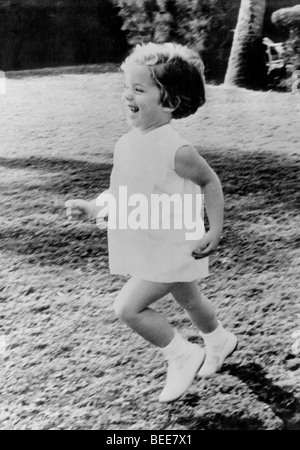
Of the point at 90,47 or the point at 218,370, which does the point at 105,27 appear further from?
the point at 218,370

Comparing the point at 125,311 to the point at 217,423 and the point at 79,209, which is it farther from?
the point at 217,423

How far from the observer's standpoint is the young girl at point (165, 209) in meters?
2.37

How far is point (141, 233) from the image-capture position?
251 centimetres

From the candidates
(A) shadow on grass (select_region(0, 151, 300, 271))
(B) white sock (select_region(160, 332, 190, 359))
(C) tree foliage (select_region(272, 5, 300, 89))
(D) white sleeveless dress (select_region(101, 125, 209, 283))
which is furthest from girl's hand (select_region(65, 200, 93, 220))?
(C) tree foliage (select_region(272, 5, 300, 89))

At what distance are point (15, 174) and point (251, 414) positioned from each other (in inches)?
52.2

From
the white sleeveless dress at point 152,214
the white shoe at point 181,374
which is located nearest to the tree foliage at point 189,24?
the white sleeveless dress at point 152,214

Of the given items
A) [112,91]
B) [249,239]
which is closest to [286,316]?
[249,239]

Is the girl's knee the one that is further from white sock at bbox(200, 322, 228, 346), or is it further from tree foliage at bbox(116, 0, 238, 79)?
tree foliage at bbox(116, 0, 238, 79)

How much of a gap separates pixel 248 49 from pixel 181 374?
1302 millimetres

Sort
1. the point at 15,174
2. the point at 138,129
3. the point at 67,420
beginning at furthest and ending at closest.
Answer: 1. the point at 15,174
2. the point at 67,420
3. the point at 138,129

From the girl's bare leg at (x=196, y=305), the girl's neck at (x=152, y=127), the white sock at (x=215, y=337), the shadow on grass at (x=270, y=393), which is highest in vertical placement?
the girl's neck at (x=152, y=127)

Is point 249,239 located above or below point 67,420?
above

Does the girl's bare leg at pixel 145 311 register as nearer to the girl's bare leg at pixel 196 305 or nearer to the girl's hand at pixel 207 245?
the girl's bare leg at pixel 196 305

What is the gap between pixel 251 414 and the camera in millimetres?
2535
